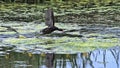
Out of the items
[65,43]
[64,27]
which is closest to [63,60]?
[65,43]

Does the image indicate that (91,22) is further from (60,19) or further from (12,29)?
(12,29)

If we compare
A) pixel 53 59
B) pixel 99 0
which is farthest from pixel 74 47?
pixel 99 0

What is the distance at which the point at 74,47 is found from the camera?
6586mm

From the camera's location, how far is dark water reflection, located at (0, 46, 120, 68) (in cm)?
552

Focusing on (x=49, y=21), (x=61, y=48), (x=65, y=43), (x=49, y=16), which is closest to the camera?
(x=61, y=48)

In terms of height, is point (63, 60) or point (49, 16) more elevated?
point (49, 16)

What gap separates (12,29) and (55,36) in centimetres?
134

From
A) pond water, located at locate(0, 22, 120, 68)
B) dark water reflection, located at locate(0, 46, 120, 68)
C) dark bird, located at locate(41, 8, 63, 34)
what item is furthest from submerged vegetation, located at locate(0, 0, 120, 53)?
dark water reflection, located at locate(0, 46, 120, 68)

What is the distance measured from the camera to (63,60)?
5.86 meters

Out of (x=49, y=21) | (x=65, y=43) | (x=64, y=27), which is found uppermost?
(x=49, y=21)

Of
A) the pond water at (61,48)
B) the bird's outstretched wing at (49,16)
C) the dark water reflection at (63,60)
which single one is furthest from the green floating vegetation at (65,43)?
the bird's outstretched wing at (49,16)

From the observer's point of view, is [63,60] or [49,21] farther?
[49,21]

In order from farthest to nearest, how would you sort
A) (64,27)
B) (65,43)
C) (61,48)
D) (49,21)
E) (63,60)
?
(64,27)
(49,21)
(65,43)
(61,48)
(63,60)

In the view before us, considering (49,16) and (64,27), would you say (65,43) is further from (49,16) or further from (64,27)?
(64,27)
